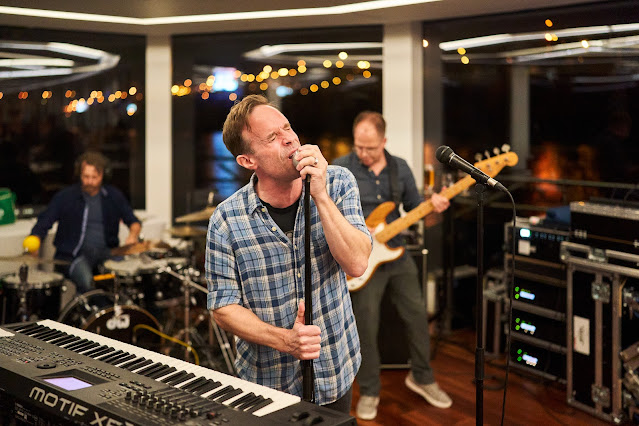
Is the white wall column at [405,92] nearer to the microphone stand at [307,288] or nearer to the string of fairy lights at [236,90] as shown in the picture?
the string of fairy lights at [236,90]

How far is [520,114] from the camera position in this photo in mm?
6023

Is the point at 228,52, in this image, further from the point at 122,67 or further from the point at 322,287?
the point at 322,287

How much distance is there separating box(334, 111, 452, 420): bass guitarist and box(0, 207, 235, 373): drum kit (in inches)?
42.9

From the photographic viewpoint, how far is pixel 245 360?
2.31 m

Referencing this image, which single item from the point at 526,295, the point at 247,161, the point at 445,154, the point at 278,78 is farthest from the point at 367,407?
the point at 278,78

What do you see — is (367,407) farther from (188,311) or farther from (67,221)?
(67,221)

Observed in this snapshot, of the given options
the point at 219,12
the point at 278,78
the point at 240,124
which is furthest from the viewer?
the point at 278,78

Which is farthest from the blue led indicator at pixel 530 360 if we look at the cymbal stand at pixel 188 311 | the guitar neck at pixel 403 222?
the cymbal stand at pixel 188 311

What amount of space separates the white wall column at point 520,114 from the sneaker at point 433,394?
2.35 m

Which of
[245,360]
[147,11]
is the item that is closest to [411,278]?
[245,360]

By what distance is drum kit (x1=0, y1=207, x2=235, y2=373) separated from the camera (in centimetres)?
461

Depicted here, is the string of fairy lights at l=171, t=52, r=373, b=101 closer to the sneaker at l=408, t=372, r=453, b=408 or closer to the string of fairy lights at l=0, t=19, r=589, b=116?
the string of fairy lights at l=0, t=19, r=589, b=116

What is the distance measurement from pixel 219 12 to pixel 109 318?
8.48 ft

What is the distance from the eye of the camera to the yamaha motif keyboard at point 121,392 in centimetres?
175
